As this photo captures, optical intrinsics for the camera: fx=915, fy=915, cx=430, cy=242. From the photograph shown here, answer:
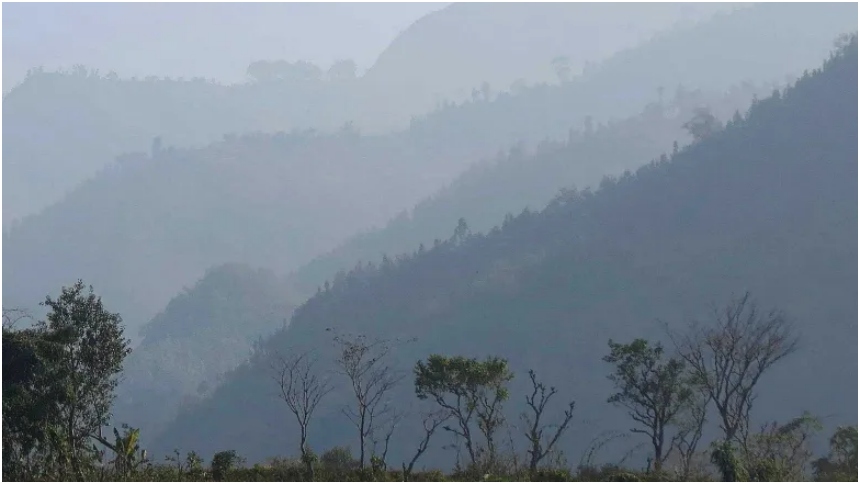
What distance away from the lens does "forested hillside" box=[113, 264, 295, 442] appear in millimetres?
121375

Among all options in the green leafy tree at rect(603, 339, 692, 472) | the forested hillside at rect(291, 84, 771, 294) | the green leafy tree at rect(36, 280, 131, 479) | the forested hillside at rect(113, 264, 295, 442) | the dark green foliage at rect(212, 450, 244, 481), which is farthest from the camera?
the forested hillside at rect(291, 84, 771, 294)

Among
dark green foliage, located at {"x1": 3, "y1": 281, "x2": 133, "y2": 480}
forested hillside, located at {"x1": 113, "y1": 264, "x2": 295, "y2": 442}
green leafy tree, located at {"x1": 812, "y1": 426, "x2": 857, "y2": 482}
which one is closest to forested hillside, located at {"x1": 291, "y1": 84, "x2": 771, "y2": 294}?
forested hillside, located at {"x1": 113, "y1": 264, "x2": 295, "y2": 442}

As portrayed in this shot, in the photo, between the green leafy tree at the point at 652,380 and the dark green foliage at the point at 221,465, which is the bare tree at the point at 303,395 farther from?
the green leafy tree at the point at 652,380

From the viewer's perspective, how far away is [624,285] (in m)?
87.2

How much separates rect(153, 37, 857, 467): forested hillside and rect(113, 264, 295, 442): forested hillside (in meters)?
19.7

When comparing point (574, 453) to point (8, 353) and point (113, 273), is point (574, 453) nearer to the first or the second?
point (8, 353)

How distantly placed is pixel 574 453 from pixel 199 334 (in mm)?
79898

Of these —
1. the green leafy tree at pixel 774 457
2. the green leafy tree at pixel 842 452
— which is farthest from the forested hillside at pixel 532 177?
the green leafy tree at pixel 842 452

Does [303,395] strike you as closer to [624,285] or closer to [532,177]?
[624,285]

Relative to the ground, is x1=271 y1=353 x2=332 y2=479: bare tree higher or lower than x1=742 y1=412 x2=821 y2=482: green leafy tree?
higher

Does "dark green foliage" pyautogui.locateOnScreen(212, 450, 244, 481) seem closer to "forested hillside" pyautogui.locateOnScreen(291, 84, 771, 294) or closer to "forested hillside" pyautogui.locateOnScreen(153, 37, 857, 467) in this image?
"forested hillside" pyautogui.locateOnScreen(153, 37, 857, 467)

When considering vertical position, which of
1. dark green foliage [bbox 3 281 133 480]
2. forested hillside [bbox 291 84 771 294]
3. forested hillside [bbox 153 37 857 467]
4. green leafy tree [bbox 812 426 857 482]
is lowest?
green leafy tree [bbox 812 426 857 482]

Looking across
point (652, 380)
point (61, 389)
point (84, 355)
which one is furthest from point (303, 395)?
point (61, 389)

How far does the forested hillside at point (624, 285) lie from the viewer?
75.8m
